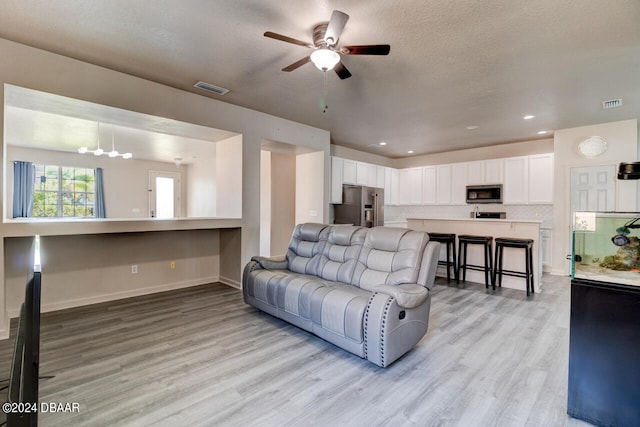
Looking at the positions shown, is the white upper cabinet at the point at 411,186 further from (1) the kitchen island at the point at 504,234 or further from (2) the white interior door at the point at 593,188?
(2) the white interior door at the point at 593,188

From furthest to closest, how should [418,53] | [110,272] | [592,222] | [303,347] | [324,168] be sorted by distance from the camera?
1. [324,168]
2. [110,272]
3. [418,53]
4. [303,347]
5. [592,222]

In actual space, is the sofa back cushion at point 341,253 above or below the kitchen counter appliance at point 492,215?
below

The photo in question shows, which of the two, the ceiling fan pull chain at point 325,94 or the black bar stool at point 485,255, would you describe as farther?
the black bar stool at point 485,255

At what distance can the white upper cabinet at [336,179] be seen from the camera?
6.27 meters

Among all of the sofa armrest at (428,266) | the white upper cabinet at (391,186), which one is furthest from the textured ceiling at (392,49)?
the white upper cabinet at (391,186)

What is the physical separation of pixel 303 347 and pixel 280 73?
9.53ft

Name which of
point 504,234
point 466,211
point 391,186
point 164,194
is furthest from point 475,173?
point 164,194

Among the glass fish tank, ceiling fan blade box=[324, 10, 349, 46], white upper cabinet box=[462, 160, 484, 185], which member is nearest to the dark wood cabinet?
the glass fish tank

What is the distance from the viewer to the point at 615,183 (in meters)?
4.92

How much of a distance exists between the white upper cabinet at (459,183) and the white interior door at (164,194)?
8.13m

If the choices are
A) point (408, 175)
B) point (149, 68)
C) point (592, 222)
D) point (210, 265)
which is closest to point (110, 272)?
point (210, 265)

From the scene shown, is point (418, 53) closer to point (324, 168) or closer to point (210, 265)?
point (324, 168)

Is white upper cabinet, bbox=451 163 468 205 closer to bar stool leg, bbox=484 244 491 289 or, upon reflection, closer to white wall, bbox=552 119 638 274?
white wall, bbox=552 119 638 274

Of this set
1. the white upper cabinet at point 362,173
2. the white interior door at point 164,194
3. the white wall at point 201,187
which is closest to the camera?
the white upper cabinet at point 362,173
